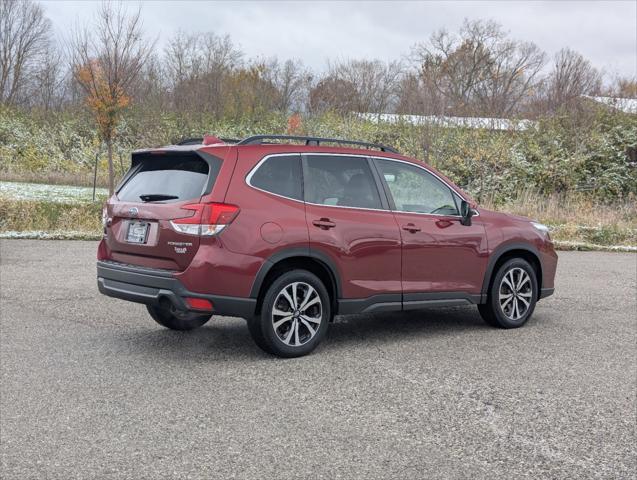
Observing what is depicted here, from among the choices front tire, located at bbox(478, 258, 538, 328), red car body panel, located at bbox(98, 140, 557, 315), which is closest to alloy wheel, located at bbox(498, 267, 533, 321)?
front tire, located at bbox(478, 258, 538, 328)

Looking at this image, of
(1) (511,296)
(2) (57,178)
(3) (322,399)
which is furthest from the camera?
(2) (57,178)

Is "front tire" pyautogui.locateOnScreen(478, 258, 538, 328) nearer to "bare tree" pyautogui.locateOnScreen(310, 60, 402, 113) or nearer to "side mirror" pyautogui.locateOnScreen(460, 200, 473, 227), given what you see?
"side mirror" pyautogui.locateOnScreen(460, 200, 473, 227)

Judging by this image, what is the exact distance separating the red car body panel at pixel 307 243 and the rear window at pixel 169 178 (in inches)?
2.7

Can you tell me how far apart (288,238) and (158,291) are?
110 cm

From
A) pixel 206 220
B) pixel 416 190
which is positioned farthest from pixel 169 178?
pixel 416 190

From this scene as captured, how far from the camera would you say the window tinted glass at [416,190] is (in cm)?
702

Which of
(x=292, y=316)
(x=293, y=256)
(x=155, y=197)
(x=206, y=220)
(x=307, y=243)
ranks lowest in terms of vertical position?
(x=292, y=316)

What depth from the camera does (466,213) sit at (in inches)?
290

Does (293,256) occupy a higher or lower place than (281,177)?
lower

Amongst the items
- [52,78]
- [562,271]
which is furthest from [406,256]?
[52,78]

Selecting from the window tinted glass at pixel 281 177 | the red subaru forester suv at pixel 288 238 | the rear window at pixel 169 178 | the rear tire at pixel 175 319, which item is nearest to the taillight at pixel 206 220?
the red subaru forester suv at pixel 288 238

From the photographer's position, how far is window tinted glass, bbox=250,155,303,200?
616cm

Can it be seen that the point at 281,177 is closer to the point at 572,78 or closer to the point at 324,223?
the point at 324,223

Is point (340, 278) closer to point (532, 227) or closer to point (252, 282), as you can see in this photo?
point (252, 282)
